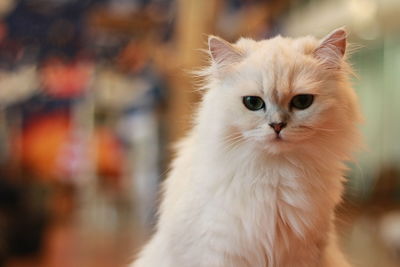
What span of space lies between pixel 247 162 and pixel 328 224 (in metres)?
0.20

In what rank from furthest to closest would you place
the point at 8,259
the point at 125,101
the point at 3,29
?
the point at 125,101 < the point at 3,29 < the point at 8,259

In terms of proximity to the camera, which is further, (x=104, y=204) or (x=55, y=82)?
(x=104, y=204)

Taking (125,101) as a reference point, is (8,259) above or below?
below

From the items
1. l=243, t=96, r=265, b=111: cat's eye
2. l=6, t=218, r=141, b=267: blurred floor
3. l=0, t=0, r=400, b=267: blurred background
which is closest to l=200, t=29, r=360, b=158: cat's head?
l=243, t=96, r=265, b=111: cat's eye

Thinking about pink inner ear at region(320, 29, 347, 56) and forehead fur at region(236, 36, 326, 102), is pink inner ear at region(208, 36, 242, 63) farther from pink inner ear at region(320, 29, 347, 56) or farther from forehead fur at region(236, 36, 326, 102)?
pink inner ear at region(320, 29, 347, 56)

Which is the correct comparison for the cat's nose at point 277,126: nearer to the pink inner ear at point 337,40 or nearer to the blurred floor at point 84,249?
the pink inner ear at point 337,40

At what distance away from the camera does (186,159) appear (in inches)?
44.6

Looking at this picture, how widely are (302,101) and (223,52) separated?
0.18 m

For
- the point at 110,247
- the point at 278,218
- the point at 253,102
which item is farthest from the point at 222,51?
the point at 110,247

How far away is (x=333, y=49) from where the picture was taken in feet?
3.10

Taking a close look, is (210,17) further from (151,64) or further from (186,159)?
(151,64)

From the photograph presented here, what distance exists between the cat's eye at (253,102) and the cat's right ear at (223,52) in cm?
9

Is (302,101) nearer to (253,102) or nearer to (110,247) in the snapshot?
(253,102)

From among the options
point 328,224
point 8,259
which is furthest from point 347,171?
point 8,259
